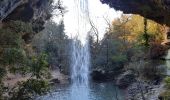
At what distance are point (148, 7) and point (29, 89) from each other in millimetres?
10245

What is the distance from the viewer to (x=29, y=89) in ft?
55.2

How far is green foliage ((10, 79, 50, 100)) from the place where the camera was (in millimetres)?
16706

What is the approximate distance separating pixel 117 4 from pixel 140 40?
14.5 meters

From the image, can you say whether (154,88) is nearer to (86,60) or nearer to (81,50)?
(86,60)

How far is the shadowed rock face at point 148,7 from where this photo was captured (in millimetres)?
22108

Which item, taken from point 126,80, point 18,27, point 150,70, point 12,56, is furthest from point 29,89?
point 126,80

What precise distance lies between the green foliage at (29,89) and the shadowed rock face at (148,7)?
29.6 feet

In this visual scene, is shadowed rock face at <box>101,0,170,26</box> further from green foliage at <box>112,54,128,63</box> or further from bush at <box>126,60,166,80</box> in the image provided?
green foliage at <box>112,54,128,63</box>

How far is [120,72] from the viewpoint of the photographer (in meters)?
43.2

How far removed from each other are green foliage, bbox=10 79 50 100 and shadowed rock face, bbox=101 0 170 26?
9.01 m

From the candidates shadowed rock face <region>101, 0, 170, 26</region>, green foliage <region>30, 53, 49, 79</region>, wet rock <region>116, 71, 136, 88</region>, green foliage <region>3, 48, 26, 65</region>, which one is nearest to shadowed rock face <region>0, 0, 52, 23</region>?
green foliage <region>3, 48, 26, 65</region>

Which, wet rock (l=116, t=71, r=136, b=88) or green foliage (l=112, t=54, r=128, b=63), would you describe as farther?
green foliage (l=112, t=54, r=128, b=63)

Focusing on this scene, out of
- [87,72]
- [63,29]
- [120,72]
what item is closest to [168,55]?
[120,72]

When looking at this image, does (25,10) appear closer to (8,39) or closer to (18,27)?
(18,27)
